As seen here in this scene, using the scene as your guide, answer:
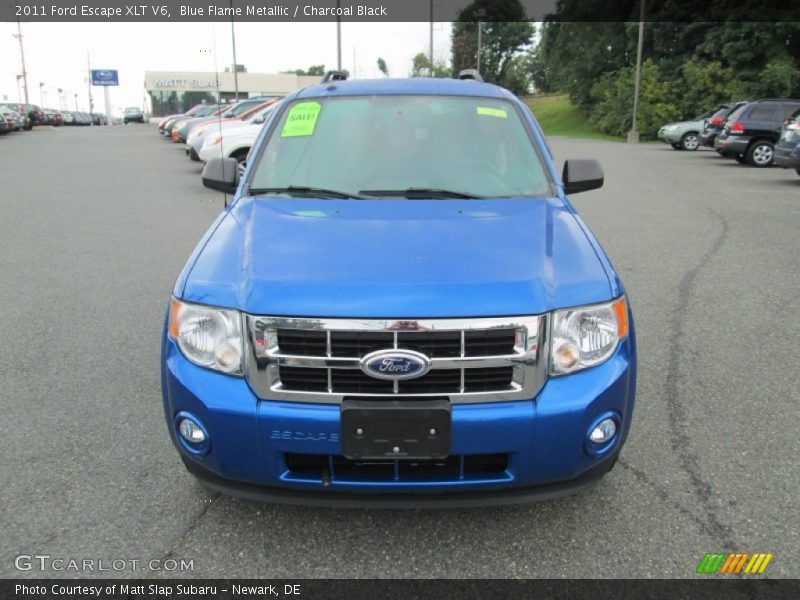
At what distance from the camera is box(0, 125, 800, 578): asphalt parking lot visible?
2607 millimetres

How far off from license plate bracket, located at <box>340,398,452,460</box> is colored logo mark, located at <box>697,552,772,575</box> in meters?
1.13

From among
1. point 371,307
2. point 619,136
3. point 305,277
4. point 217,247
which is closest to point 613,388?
point 371,307

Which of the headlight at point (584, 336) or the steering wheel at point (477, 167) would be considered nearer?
the headlight at point (584, 336)

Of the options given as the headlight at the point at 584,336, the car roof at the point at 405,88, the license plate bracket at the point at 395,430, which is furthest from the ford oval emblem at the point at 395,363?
the car roof at the point at 405,88

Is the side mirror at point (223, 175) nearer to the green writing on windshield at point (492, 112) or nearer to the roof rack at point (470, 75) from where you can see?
the green writing on windshield at point (492, 112)

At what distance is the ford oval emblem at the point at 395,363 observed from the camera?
2.34m

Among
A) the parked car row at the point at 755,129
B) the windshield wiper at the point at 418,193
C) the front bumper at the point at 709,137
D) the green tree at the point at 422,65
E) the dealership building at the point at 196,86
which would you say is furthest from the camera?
the green tree at the point at 422,65

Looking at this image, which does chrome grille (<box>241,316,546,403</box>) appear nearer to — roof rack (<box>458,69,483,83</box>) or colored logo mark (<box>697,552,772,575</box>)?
colored logo mark (<box>697,552,772,575</box>)

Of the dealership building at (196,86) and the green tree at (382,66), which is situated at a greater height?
the green tree at (382,66)

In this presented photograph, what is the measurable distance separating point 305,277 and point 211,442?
2.27 feet

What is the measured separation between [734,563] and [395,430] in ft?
4.65
